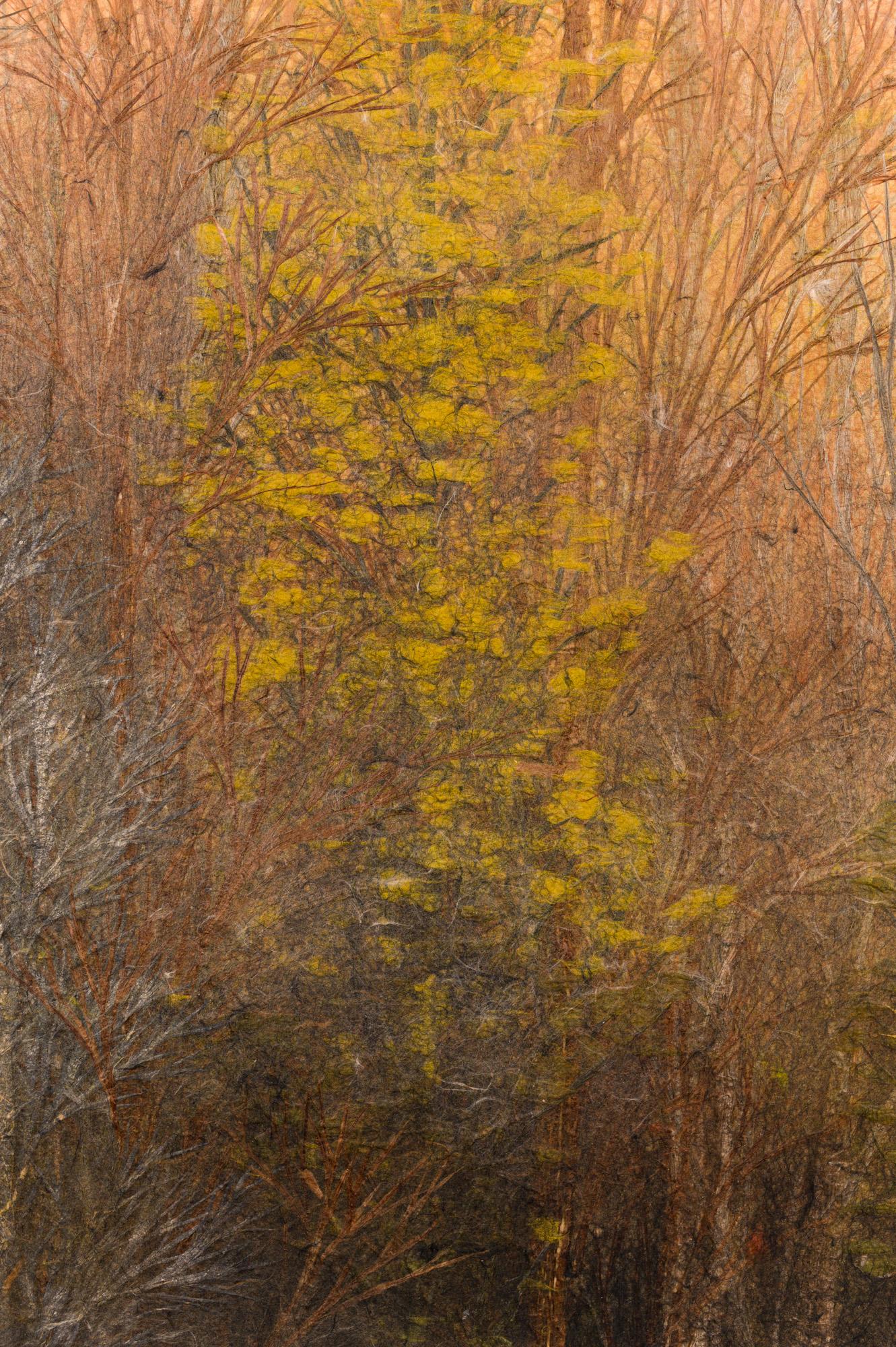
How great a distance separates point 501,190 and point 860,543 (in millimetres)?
1800

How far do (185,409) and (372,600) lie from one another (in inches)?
35.9

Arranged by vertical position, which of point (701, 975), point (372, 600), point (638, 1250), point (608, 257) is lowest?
point (638, 1250)

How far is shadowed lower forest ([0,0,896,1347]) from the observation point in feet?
14.7

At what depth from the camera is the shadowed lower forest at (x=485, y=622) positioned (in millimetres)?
4477

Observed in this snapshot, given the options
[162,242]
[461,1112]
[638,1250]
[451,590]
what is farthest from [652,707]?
[162,242]

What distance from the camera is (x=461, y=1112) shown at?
4551 millimetres

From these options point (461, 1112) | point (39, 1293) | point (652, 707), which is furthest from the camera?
point (652, 707)

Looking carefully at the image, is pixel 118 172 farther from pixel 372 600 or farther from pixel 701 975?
pixel 701 975

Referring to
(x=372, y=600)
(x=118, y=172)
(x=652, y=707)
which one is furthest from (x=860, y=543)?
(x=118, y=172)

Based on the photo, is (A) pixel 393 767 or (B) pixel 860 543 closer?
(A) pixel 393 767

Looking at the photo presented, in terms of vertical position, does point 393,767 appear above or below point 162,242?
below

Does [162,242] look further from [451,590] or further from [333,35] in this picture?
[451,590]

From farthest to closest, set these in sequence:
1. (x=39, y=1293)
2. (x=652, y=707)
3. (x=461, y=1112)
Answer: (x=652, y=707) → (x=461, y=1112) → (x=39, y=1293)

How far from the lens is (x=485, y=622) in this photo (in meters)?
4.75
